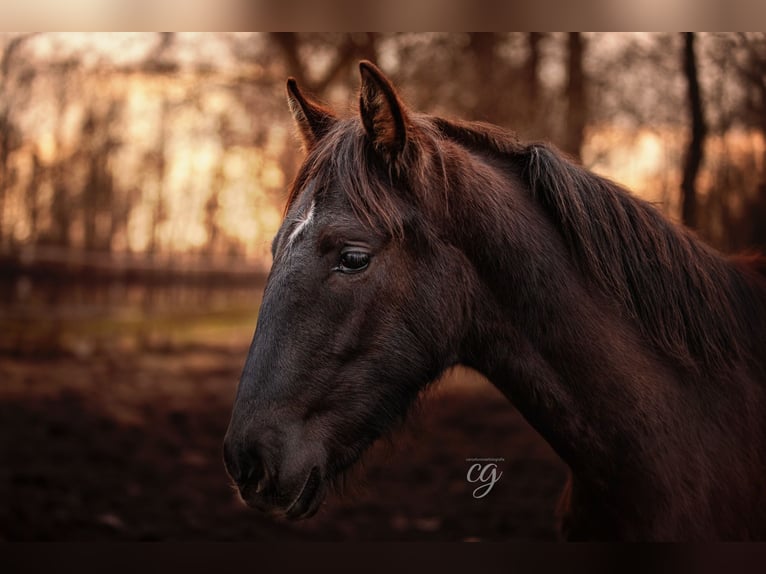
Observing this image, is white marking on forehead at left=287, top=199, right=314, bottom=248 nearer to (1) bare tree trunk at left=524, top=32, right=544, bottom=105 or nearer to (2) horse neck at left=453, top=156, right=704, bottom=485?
(2) horse neck at left=453, top=156, right=704, bottom=485

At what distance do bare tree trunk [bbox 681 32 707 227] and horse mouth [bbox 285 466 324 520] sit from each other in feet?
8.50

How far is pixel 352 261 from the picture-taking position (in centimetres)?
159

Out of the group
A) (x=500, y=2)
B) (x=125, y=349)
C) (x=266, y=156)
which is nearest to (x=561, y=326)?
(x=500, y=2)

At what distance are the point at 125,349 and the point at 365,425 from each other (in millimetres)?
2352

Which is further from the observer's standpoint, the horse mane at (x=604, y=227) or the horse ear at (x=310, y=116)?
the horse ear at (x=310, y=116)

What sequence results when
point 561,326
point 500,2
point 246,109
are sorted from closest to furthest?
1. point 561,326
2. point 500,2
3. point 246,109

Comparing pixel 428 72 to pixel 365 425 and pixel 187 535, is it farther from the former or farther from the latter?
pixel 187 535

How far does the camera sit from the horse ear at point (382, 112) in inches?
60.3

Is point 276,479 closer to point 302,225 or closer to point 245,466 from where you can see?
point 245,466

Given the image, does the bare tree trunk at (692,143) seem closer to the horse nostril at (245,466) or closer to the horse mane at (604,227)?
the horse mane at (604,227)

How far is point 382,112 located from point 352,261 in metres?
0.38

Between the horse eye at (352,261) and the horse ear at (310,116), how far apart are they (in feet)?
1.52

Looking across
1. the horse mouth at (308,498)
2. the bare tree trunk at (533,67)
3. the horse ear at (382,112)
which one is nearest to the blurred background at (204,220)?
the bare tree trunk at (533,67)

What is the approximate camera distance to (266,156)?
3629mm
